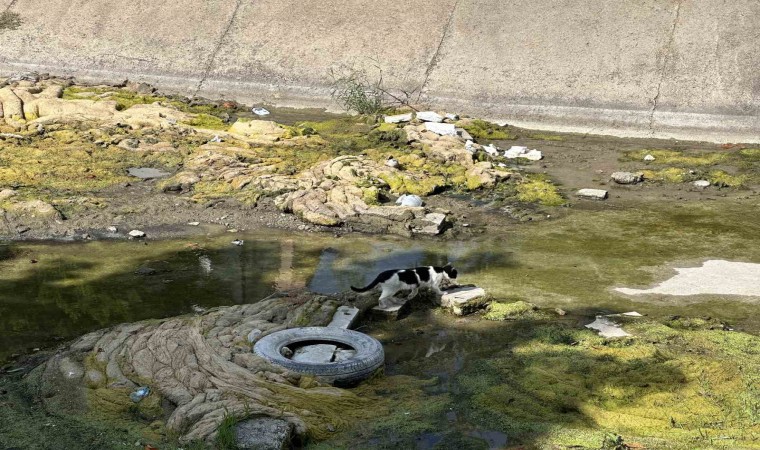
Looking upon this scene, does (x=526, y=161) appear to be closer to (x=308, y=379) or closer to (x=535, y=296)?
(x=535, y=296)

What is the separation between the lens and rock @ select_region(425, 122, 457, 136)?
1471 cm

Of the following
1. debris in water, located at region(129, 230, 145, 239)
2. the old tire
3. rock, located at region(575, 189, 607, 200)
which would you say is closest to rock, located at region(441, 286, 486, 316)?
the old tire

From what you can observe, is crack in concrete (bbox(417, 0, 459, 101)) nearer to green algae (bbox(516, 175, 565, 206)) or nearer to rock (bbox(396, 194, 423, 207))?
green algae (bbox(516, 175, 565, 206))

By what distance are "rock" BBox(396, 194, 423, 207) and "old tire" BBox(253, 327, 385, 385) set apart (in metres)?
4.46

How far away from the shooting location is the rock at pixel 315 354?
22.4ft

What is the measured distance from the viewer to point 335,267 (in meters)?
9.53

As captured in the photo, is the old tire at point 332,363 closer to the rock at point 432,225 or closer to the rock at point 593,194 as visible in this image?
the rock at point 432,225

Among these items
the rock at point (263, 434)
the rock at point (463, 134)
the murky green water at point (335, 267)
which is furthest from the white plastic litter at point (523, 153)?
the rock at point (263, 434)

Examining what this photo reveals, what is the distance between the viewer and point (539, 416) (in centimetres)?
599

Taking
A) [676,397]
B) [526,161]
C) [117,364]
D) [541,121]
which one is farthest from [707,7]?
[117,364]

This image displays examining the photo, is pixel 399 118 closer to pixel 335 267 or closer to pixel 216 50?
pixel 216 50

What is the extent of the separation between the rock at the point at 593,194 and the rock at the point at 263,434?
25.9ft

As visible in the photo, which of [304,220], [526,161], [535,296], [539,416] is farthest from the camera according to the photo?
[526,161]

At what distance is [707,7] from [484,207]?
31.6 ft
